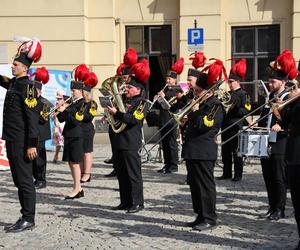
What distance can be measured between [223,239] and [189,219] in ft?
3.02

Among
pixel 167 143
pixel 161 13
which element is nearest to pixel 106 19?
pixel 161 13

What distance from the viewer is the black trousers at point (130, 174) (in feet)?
22.2

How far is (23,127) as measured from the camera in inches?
229

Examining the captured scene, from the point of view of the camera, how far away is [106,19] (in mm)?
14070

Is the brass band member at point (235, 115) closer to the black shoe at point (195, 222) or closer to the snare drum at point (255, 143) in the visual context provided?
the snare drum at point (255, 143)

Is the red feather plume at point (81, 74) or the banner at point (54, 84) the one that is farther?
the banner at point (54, 84)

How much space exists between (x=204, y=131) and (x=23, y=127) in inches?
77.0

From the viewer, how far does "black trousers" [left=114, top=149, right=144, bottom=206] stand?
22.2ft

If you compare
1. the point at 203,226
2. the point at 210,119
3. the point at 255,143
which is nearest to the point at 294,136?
the point at 210,119

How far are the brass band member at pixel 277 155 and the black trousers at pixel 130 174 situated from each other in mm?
1590

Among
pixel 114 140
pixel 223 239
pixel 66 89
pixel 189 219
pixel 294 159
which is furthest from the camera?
pixel 66 89

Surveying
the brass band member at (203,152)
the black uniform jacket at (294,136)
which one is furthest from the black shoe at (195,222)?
the black uniform jacket at (294,136)

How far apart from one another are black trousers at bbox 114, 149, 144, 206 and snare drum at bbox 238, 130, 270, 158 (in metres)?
1.36

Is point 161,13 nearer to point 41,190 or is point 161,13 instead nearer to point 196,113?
point 41,190
